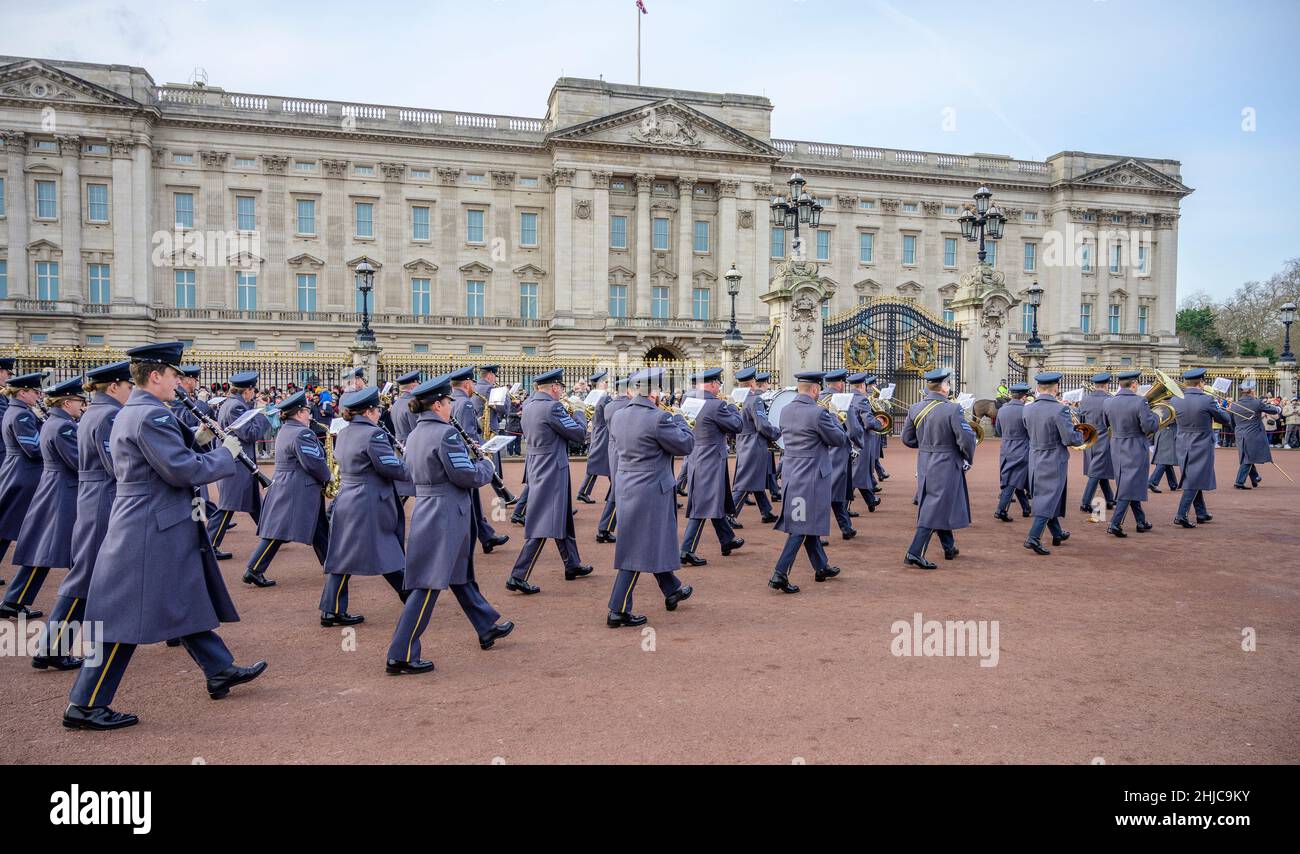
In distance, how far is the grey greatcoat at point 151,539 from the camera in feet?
16.4

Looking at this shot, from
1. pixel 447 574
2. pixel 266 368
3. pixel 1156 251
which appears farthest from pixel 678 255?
pixel 447 574

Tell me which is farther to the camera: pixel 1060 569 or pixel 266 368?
pixel 266 368

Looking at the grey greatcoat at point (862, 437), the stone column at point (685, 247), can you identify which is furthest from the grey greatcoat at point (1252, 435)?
the stone column at point (685, 247)

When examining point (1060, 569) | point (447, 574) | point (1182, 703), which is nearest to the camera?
point (1182, 703)

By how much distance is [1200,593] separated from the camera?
823cm

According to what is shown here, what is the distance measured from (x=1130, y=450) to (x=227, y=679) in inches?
443

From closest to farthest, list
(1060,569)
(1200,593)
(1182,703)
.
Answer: (1182,703), (1200,593), (1060,569)

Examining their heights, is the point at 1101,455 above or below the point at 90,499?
below

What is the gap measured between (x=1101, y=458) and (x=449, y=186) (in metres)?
41.7

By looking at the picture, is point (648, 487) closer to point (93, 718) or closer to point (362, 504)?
point (362, 504)

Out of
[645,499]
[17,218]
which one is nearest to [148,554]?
[645,499]

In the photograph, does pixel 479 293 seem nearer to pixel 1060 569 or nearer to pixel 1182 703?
pixel 1060 569

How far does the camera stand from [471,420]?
12.2 m

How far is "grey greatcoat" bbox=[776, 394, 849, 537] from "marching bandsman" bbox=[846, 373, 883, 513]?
408 centimetres
